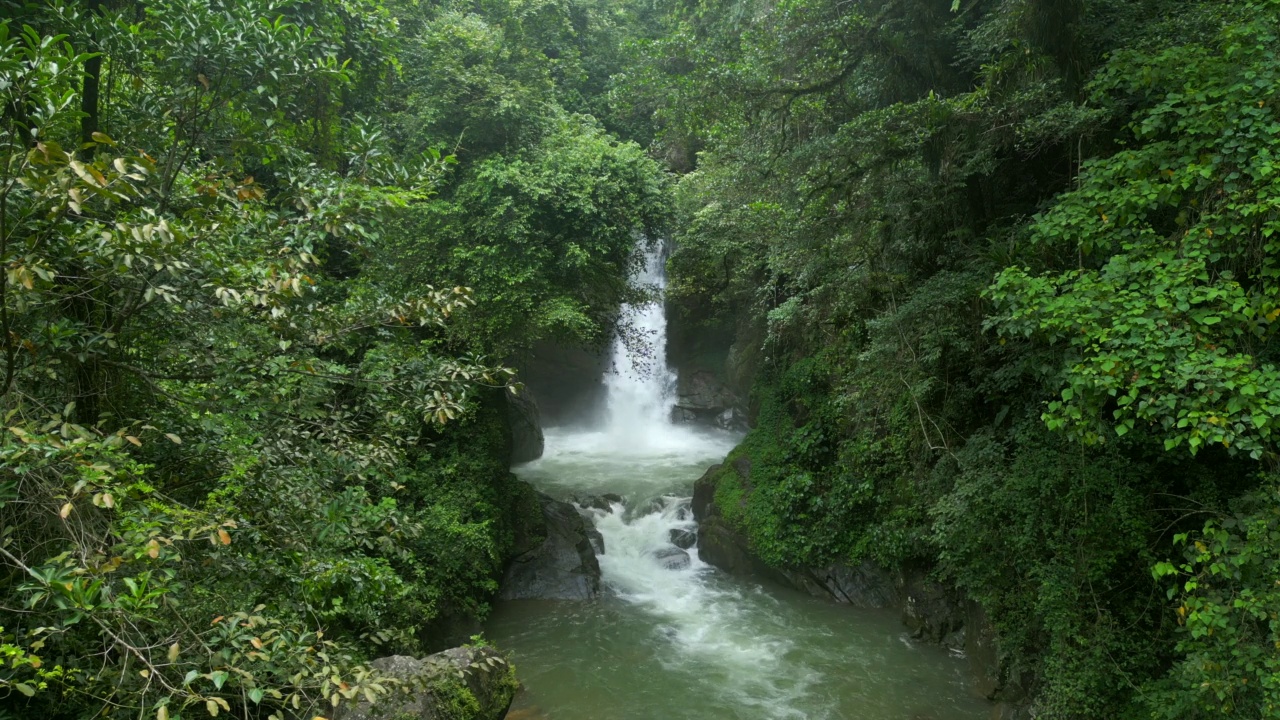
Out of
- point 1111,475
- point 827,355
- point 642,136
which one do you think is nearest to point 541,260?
point 827,355

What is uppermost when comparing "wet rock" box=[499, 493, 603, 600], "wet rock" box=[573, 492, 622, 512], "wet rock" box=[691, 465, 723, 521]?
"wet rock" box=[691, 465, 723, 521]

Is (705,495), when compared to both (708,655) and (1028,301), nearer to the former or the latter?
(708,655)

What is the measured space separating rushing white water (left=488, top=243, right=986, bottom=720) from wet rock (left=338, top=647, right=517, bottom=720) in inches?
28.8

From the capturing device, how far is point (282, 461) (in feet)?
14.6

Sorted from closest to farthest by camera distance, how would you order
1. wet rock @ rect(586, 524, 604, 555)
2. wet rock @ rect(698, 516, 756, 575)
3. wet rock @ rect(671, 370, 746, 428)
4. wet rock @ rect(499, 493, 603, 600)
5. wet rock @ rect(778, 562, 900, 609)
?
1. wet rock @ rect(778, 562, 900, 609)
2. wet rock @ rect(499, 493, 603, 600)
3. wet rock @ rect(698, 516, 756, 575)
4. wet rock @ rect(586, 524, 604, 555)
5. wet rock @ rect(671, 370, 746, 428)

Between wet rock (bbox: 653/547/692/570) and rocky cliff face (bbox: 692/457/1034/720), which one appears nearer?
rocky cliff face (bbox: 692/457/1034/720)

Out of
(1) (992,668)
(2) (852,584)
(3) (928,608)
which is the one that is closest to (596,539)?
(2) (852,584)

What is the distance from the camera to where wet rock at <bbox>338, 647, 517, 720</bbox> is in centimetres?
584

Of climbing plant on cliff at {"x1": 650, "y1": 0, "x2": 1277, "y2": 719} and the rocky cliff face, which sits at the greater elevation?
climbing plant on cliff at {"x1": 650, "y1": 0, "x2": 1277, "y2": 719}

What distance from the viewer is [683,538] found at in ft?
42.1

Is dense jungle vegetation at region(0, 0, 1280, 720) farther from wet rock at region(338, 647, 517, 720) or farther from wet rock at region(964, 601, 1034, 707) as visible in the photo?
wet rock at region(338, 647, 517, 720)

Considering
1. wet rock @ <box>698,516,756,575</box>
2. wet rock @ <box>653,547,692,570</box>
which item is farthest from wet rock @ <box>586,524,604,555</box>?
wet rock @ <box>698,516,756,575</box>

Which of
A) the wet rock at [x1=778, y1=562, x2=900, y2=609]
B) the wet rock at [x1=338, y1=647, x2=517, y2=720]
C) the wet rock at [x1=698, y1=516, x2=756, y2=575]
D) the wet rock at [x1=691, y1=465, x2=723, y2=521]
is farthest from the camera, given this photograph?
the wet rock at [x1=691, y1=465, x2=723, y2=521]

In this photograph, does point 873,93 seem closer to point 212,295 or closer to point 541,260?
point 541,260
